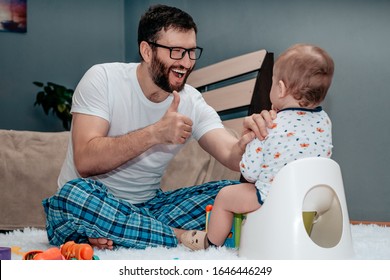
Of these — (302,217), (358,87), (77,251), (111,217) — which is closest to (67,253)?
(77,251)

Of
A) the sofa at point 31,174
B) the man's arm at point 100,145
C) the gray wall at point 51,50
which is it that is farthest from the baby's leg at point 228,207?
the gray wall at point 51,50

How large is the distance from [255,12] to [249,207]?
2.24 metres

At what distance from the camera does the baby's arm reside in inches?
54.7

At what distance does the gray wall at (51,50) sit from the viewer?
4.51 m

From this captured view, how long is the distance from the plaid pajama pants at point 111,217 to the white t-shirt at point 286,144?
0.40 metres

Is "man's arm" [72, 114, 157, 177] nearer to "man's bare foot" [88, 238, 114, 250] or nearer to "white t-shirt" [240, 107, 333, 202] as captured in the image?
"man's bare foot" [88, 238, 114, 250]

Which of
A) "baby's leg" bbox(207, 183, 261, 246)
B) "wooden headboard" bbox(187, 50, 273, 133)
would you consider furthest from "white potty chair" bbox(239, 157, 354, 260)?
"wooden headboard" bbox(187, 50, 273, 133)

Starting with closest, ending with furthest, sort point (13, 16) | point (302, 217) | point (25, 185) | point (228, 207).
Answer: point (302, 217) → point (228, 207) → point (25, 185) → point (13, 16)

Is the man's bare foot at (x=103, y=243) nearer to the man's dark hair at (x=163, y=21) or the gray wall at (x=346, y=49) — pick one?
the man's dark hair at (x=163, y=21)

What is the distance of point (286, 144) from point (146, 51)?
2.22 ft

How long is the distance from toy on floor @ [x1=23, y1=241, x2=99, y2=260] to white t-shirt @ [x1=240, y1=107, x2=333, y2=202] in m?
0.44

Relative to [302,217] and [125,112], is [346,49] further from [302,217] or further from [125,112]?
[302,217]

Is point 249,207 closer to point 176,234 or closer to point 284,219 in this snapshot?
point 284,219

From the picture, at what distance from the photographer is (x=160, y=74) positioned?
1.75 m
